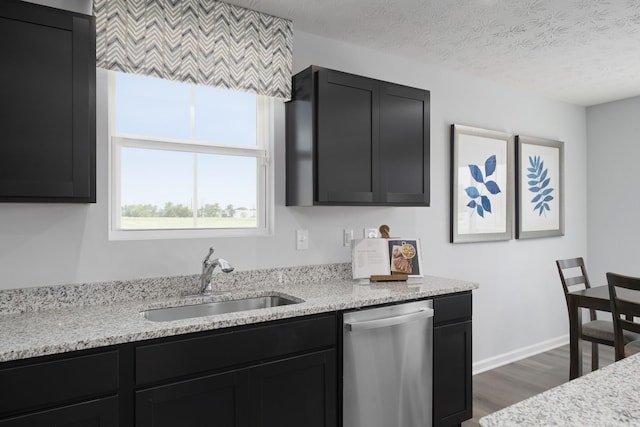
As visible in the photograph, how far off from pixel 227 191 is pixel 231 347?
3.65 ft

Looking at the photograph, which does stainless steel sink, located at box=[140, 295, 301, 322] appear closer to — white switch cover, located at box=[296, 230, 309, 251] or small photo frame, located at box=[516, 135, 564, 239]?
white switch cover, located at box=[296, 230, 309, 251]

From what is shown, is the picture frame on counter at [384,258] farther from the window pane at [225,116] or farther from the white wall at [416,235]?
the window pane at [225,116]

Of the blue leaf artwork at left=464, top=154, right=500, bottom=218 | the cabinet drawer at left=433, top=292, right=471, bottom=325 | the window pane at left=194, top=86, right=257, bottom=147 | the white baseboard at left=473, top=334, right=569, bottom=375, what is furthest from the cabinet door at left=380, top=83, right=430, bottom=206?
the white baseboard at left=473, top=334, right=569, bottom=375

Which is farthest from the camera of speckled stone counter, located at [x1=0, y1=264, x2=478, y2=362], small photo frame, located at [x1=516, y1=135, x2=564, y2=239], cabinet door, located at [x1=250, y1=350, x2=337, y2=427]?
small photo frame, located at [x1=516, y1=135, x2=564, y2=239]

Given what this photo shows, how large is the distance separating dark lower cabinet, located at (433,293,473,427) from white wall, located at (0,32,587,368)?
78 centimetres

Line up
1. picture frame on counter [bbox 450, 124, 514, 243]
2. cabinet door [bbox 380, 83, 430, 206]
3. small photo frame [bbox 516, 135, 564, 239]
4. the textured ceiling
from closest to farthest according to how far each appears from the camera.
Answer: the textured ceiling, cabinet door [bbox 380, 83, 430, 206], picture frame on counter [bbox 450, 124, 514, 243], small photo frame [bbox 516, 135, 564, 239]

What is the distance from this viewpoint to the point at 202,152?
260 centimetres

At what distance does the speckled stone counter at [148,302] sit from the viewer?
161 centimetres

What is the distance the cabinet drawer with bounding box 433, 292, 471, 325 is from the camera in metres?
2.56

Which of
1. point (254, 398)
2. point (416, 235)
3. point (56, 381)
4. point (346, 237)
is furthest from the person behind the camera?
point (416, 235)

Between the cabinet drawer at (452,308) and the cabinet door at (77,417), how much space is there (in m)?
1.71

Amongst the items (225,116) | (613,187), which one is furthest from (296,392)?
(613,187)

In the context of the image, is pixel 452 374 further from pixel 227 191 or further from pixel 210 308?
pixel 227 191

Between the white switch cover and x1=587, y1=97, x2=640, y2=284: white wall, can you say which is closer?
the white switch cover
